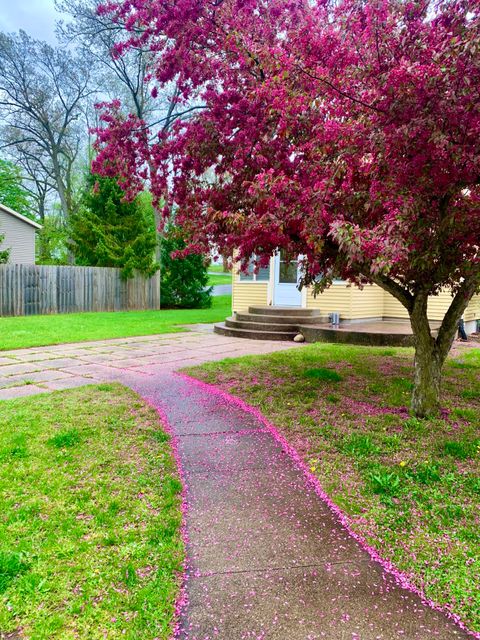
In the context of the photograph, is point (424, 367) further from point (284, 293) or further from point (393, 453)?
point (284, 293)

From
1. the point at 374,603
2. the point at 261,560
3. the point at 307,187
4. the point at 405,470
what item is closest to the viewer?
the point at 374,603

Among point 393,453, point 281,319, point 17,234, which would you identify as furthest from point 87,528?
point 17,234

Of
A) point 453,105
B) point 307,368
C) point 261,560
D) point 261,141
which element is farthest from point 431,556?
point 307,368

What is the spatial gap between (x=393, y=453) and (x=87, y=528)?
2137 mm

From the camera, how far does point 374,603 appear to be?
1.85 meters

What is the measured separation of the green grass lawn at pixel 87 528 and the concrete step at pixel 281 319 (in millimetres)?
6306

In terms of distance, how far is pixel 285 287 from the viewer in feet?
37.3

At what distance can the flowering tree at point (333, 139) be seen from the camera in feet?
9.07

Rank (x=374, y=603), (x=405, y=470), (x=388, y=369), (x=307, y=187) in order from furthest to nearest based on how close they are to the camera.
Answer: (x=388, y=369)
(x=307, y=187)
(x=405, y=470)
(x=374, y=603)

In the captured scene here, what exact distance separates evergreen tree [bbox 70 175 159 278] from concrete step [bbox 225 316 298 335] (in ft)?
23.5

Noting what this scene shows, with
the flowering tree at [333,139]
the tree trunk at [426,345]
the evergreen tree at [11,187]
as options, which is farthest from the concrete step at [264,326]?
the evergreen tree at [11,187]

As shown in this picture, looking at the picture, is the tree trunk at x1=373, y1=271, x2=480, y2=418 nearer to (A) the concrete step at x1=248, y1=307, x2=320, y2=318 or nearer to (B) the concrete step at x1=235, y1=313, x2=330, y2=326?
(B) the concrete step at x1=235, y1=313, x2=330, y2=326

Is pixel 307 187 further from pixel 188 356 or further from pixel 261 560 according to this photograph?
pixel 188 356

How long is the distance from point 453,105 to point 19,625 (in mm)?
3407
